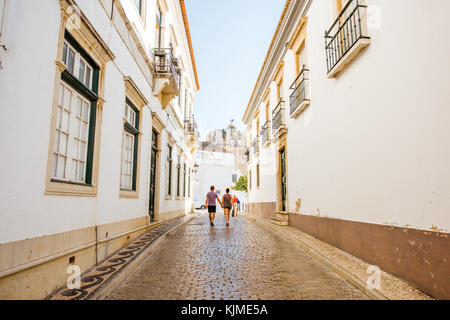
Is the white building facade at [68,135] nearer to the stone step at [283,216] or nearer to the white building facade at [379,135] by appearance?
the white building facade at [379,135]

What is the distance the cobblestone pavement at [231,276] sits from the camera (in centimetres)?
364

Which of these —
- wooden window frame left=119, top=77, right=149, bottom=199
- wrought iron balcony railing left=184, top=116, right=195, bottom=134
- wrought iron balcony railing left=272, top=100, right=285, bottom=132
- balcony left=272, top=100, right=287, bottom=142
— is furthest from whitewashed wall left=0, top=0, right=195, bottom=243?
wrought iron balcony railing left=184, top=116, right=195, bottom=134

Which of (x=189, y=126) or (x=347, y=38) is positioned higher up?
(x=189, y=126)

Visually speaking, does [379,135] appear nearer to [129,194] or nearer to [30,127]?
[30,127]

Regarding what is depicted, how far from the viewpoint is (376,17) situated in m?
4.85

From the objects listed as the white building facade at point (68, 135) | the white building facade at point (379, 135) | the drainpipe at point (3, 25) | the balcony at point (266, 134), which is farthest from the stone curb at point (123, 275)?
the balcony at point (266, 134)

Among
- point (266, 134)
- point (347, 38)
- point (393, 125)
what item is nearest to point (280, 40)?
point (266, 134)

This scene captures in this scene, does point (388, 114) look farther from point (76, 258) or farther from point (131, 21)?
point (131, 21)

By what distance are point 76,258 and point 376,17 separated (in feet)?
19.0

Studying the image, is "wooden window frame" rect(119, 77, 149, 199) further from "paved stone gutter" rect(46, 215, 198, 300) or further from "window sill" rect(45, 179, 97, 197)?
"window sill" rect(45, 179, 97, 197)

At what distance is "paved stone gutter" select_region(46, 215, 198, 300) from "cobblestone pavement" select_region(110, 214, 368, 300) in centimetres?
12

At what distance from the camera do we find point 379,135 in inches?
184

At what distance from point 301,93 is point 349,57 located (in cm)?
343
